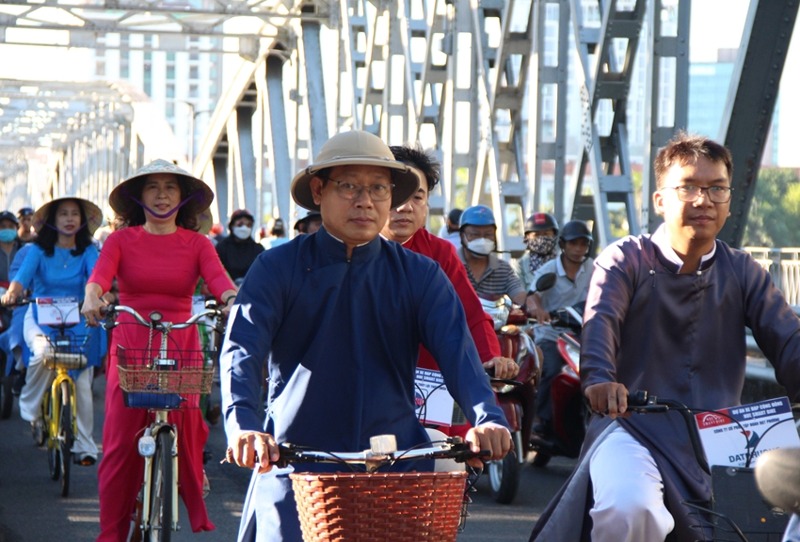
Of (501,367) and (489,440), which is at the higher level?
(501,367)

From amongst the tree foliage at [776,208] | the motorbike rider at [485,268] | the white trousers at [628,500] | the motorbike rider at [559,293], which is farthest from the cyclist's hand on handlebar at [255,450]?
the tree foliage at [776,208]

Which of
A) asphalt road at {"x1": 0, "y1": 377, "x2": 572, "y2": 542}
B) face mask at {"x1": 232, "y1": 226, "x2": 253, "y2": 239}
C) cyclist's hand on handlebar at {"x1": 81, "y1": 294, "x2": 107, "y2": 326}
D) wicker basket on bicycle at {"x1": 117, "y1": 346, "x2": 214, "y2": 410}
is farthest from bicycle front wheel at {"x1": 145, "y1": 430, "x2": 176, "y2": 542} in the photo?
face mask at {"x1": 232, "y1": 226, "x2": 253, "y2": 239}

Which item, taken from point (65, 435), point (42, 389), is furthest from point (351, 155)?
point (42, 389)

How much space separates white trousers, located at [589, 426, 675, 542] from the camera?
4227 millimetres

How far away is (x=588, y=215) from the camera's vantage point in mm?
14383

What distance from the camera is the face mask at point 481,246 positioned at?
30.1 ft

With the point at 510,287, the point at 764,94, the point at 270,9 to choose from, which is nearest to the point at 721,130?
the point at 764,94

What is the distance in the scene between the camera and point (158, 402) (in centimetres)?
650

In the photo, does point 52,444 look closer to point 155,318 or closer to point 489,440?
point 155,318

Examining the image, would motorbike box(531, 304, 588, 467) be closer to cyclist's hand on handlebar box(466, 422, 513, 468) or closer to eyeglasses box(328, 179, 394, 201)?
eyeglasses box(328, 179, 394, 201)

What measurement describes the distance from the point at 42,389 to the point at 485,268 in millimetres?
3251

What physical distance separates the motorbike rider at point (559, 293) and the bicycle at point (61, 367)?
2980 millimetres

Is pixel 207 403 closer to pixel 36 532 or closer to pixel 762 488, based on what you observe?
pixel 36 532

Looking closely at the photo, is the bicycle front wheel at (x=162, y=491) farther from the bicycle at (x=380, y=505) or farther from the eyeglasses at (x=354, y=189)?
the bicycle at (x=380, y=505)
